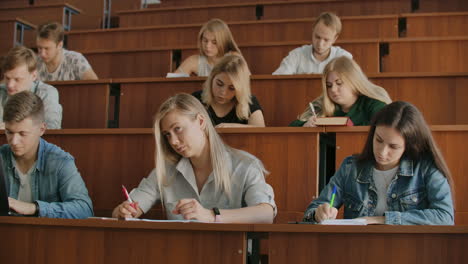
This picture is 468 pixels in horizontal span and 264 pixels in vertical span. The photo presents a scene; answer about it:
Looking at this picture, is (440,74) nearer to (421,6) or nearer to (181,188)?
(181,188)

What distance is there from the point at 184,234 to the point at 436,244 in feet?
1.14

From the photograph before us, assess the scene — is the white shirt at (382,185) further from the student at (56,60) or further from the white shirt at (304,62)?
the student at (56,60)

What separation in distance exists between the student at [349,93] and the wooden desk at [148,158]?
0.92ft

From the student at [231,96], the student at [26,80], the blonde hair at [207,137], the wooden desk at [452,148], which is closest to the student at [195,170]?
the blonde hair at [207,137]

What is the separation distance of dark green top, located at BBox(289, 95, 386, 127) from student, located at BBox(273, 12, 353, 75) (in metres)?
0.54

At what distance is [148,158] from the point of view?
5.42 ft

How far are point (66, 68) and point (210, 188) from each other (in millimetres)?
1371

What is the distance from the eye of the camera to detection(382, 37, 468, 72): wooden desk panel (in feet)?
8.04

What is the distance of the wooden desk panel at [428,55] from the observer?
2449 millimetres

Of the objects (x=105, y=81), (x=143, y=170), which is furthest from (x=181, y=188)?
(x=105, y=81)

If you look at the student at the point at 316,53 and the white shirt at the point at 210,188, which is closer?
the white shirt at the point at 210,188

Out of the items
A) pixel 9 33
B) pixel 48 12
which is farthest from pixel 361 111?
pixel 48 12

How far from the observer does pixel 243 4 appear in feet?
11.4

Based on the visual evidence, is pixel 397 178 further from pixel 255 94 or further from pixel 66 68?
pixel 66 68
